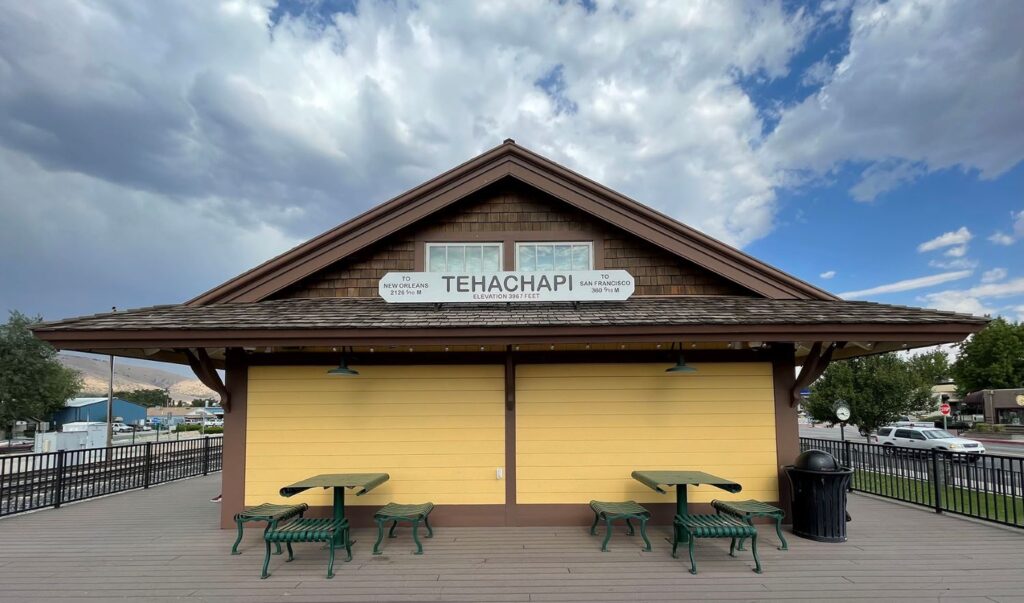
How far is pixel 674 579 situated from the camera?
549cm

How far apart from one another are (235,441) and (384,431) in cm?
217

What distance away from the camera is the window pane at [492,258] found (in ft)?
29.3

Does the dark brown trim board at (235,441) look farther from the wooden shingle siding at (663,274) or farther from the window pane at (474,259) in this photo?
the wooden shingle siding at (663,274)

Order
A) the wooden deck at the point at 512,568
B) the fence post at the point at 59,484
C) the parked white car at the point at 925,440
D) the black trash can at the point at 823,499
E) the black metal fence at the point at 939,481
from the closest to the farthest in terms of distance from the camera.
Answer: the wooden deck at the point at 512,568, the black trash can at the point at 823,499, the black metal fence at the point at 939,481, the fence post at the point at 59,484, the parked white car at the point at 925,440

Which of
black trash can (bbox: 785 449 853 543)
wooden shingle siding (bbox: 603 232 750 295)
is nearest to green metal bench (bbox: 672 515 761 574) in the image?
black trash can (bbox: 785 449 853 543)

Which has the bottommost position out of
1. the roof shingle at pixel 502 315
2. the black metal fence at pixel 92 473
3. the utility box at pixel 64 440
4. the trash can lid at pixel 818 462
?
the utility box at pixel 64 440

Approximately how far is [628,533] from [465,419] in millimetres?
2724

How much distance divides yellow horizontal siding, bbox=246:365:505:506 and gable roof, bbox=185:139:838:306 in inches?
58.9

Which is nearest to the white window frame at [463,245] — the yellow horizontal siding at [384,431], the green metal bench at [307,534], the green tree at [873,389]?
the yellow horizontal siding at [384,431]

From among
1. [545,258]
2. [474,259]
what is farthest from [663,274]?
[474,259]

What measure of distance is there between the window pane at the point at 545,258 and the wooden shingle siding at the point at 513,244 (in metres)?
0.17

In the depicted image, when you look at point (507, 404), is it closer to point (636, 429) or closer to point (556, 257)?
point (636, 429)

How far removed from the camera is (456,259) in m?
8.95

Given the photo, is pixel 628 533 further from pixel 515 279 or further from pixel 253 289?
pixel 253 289
